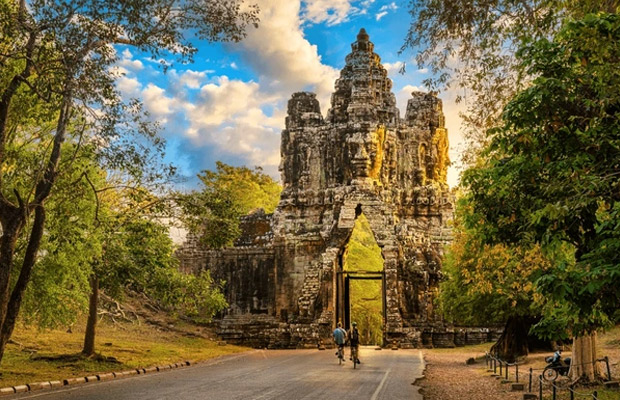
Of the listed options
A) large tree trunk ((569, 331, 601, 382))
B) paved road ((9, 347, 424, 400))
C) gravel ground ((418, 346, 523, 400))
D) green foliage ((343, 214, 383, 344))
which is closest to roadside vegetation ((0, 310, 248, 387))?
paved road ((9, 347, 424, 400))

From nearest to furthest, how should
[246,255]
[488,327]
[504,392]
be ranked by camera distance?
[504,392] → [488,327] → [246,255]

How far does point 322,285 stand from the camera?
3500 centimetres

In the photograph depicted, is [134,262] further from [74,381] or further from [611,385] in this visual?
[611,385]

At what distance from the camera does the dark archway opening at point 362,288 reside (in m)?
36.1

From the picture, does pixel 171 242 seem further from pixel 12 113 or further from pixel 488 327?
pixel 488 327

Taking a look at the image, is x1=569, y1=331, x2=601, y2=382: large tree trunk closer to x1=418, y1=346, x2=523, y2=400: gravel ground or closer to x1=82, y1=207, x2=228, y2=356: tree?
x1=418, y1=346, x2=523, y2=400: gravel ground

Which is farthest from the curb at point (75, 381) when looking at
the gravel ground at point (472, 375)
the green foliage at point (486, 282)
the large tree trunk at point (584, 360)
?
the large tree trunk at point (584, 360)

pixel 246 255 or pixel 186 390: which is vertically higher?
pixel 246 255

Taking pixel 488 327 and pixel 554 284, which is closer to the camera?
pixel 554 284

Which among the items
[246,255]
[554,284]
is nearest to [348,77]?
[246,255]

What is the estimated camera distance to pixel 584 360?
14414mm

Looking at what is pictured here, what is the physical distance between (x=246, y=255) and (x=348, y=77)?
44.2 ft

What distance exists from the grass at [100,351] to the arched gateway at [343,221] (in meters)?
4.29

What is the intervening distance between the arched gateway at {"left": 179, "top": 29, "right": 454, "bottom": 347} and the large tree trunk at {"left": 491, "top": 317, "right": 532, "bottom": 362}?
7.83m
